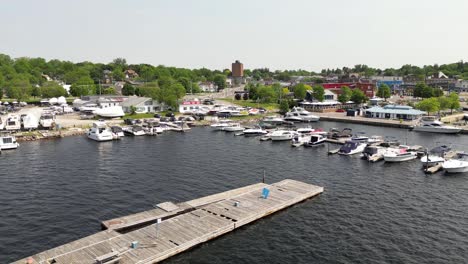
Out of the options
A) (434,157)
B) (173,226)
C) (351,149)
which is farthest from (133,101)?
(173,226)

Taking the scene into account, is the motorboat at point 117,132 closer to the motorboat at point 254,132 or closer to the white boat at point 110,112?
the white boat at point 110,112

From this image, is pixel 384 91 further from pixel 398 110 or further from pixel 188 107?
pixel 188 107

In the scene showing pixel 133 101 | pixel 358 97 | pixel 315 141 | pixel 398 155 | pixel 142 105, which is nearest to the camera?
pixel 398 155

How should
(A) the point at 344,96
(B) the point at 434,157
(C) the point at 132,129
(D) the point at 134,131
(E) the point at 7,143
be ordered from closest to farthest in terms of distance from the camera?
(B) the point at 434,157
(E) the point at 7,143
(D) the point at 134,131
(C) the point at 132,129
(A) the point at 344,96

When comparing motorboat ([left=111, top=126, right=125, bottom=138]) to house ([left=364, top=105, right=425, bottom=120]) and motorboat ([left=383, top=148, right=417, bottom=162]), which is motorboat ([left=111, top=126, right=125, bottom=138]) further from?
house ([left=364, top=105, right=425, bottom=120])

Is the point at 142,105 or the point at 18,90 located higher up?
the point at 18,90

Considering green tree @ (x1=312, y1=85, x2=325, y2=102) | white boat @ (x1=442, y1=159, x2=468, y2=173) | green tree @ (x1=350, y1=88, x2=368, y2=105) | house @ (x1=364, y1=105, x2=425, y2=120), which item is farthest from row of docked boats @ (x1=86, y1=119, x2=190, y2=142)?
green tree @ (x1=350, y1=88, x2=368, y2=105)

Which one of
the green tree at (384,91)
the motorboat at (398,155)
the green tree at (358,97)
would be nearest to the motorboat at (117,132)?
the motorboat at (398,155)

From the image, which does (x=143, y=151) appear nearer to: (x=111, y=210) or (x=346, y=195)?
(x=111, y=210)
